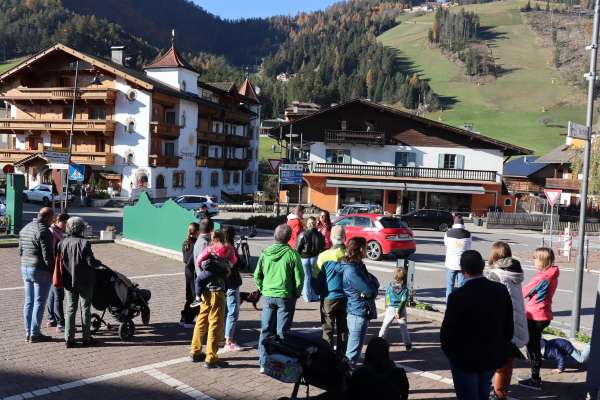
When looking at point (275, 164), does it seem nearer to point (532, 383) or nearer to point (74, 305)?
point (74, 305)

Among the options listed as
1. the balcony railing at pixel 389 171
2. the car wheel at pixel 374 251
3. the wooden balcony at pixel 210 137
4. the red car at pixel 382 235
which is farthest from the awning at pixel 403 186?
the car wheel at pixel 374 251

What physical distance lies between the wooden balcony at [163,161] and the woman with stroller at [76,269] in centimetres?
3811

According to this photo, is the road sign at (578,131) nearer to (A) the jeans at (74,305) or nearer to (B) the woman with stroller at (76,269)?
(B) the woman with stroller at (76,269)

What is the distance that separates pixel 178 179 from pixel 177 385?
44.0m

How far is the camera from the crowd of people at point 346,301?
477 centimetres

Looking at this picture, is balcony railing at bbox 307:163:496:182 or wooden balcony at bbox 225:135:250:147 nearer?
balcony railing at bbox 307:163:496:182

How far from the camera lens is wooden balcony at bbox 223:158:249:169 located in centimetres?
5738

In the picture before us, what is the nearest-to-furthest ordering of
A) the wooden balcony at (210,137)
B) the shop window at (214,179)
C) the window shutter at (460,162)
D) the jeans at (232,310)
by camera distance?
the jeans at (232,310)
the window shutter at (460,162)
the wooden balcony at (210,137)
the shop window at (214,179)

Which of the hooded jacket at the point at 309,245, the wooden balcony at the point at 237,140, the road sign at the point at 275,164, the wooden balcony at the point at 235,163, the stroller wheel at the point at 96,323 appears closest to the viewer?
the stroller wheel at the point at 96,323

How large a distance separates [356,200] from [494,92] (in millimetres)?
122451

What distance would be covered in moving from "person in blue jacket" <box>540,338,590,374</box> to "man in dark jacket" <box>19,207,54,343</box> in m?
7.10

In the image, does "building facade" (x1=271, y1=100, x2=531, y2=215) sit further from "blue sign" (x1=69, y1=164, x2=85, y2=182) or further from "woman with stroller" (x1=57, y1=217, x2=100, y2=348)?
"woman with stroller" (x1=57, y1=217, x2=100, y2=348)

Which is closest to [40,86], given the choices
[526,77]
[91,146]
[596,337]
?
[91,146]

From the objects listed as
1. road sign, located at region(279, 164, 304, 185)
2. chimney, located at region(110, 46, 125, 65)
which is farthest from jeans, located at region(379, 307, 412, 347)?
chimney, located at region(110, 46, 125, 65)
